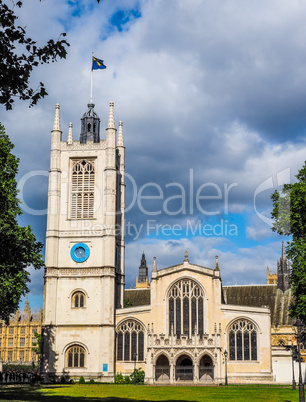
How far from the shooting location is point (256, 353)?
198 ft

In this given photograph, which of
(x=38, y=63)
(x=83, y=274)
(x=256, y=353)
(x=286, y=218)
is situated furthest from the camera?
(x=83, y=274)

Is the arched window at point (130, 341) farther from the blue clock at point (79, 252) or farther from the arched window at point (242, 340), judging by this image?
the arched window at point (242, 340)

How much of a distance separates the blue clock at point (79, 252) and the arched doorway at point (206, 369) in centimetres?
1671

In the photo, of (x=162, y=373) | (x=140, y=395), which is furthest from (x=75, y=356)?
(x=140, y=395)

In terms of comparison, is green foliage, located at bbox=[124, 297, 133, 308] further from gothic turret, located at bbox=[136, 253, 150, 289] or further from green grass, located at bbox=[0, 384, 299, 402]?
gothic turret, located at bbox=[136, 253, 150, 289]

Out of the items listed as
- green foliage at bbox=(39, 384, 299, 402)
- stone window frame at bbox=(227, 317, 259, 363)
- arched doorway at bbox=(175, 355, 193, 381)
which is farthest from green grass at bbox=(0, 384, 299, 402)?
arched doorway at bbox=(175, 355, 193, 381)

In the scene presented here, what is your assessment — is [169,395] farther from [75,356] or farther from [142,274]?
[142,274]

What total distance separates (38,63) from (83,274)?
158ft

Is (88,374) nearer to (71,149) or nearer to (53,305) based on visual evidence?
(53,305)

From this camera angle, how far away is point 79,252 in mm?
65062

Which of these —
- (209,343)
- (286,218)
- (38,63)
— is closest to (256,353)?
(209,343)

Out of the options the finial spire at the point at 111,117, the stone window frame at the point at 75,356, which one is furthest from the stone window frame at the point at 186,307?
the finial spire at the point at 111,117

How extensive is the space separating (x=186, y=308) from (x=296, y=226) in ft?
86.5

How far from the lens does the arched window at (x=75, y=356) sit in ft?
204
